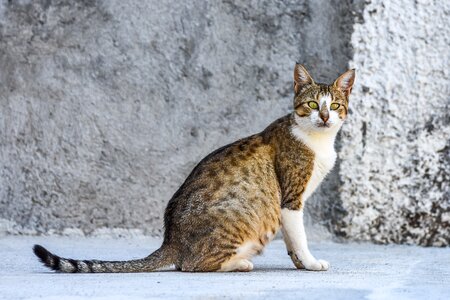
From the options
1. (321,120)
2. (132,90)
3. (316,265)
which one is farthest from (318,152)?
(132,90)

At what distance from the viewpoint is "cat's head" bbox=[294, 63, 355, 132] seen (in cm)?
499

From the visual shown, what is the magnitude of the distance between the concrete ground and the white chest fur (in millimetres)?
484

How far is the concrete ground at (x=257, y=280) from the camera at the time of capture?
3.76 meters

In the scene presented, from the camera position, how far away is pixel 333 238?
672 cm

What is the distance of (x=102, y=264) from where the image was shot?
4602mm

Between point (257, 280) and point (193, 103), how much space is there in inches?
109

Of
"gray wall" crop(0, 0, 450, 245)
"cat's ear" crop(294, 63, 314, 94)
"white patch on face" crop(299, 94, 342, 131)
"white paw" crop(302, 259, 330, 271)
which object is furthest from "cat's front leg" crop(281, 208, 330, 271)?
"gray wall" crop(0, 0, 450, 245)

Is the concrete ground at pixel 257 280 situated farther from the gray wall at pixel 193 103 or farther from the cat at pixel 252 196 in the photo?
the gray wall at pixel 193 103

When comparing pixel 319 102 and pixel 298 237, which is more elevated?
pixel 319 102

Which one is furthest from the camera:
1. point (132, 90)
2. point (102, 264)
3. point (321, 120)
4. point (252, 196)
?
point (132, 90)

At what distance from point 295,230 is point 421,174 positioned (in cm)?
209

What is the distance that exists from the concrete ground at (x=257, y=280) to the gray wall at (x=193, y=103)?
59 centimetres

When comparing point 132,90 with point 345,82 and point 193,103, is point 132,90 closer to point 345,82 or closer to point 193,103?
point 193,103

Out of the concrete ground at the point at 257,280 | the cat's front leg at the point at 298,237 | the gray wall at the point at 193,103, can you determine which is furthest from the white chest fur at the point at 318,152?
the gray wall at the point at 193,103
